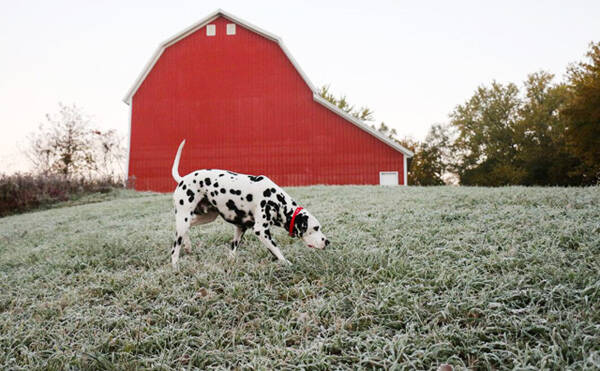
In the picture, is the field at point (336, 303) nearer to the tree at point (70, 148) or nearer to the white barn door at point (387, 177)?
the white barn door at point (387, 177)

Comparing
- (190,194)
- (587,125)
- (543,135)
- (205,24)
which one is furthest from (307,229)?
(543,135)

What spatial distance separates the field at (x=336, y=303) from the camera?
2215 millimetres

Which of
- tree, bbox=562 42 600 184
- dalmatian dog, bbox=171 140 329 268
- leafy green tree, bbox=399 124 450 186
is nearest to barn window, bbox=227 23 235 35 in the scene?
dalmatian dog, bbox=171 140 329 268

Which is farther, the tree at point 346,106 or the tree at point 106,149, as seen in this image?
the tree at point 346,106

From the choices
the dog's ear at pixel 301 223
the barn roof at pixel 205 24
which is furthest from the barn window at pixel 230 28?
the dog's ear at pixel 301 223

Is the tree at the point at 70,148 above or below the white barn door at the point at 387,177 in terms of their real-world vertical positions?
above

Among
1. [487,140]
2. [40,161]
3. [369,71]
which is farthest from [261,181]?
[487,140]

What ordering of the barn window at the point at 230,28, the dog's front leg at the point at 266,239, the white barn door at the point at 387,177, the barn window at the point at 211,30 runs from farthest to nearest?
the barn window at the point at 211,30, the barn window at the point at 230,28, the white barn door at the point at 387,177, the dog's front leg at the point at 266,239

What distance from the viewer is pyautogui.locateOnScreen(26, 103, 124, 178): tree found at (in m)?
27.0

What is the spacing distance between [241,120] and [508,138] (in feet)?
109

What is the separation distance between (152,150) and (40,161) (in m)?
16.2

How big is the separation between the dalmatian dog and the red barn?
12.9 m

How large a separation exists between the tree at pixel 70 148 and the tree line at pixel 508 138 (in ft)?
81.7

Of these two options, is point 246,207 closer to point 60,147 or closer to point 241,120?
point 241,120
